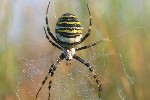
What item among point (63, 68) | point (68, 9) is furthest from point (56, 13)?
point (63, 68)

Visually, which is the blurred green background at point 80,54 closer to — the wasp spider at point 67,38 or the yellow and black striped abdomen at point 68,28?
the wasp spider at point 67,38

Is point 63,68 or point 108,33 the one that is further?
point 108,33

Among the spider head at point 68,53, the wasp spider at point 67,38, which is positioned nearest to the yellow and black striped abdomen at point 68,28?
the wasp spider at point 67,38

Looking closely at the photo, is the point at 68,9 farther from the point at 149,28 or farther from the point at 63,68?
the point at 149,28

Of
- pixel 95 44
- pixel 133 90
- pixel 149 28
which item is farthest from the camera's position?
pixel 149 28

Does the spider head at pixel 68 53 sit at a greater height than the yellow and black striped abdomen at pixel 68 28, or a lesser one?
lesser

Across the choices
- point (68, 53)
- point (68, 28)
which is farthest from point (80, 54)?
point (68, 28)

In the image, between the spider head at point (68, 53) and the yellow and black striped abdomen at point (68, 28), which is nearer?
the yellow and black striped abdomen at point (68, 28)
